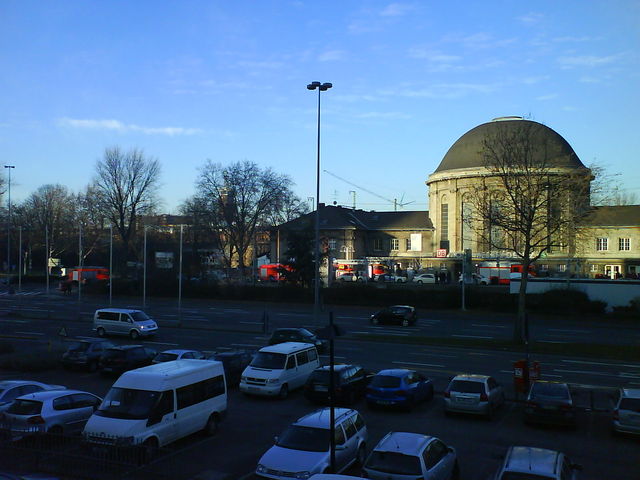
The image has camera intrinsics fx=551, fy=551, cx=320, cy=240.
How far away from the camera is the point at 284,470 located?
10156mm

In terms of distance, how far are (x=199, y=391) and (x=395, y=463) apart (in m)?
5.92

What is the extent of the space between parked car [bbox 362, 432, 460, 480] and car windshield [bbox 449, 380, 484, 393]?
5930 millimetres

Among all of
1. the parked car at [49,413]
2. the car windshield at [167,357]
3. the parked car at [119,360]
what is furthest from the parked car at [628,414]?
the parked car at [119,360]

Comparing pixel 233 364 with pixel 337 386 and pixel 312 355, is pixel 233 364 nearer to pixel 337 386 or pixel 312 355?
pixel 312 355

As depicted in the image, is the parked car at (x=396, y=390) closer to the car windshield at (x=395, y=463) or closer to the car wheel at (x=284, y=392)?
the car wheel at (x=284, y=392)

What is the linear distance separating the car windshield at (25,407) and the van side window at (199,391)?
3.43m

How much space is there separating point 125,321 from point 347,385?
20.7m

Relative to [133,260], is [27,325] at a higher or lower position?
lower

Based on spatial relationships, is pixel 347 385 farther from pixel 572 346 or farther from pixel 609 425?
pixel 572 346

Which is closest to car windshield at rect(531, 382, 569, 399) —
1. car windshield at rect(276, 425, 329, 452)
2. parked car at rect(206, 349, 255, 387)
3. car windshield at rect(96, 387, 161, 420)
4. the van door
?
car windshield at rect(276, 425, 329, 452)

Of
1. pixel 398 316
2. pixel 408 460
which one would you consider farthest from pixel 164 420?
pixel 398 316

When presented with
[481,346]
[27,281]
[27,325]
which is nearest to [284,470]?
[481,346]

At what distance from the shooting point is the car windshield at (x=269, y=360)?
62.4 ft

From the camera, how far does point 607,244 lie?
262 ft
